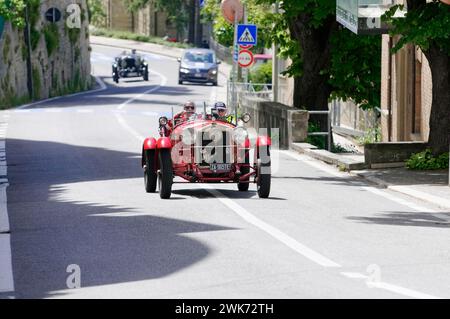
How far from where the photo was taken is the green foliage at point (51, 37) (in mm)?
72688

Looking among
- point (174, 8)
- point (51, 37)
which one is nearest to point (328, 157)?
point (51, 37)

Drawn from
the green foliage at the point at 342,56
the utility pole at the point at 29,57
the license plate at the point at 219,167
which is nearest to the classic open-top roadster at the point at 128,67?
the utility pole at the point at 29,57

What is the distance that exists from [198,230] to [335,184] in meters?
8.19

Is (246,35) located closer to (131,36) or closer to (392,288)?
(392,288)

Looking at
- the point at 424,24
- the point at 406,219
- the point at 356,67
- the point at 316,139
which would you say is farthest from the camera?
the point at 356,67

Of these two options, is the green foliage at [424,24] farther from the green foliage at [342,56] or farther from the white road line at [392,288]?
the white road line at [392,288]

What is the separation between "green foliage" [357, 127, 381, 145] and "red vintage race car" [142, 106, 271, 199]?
19.8 m

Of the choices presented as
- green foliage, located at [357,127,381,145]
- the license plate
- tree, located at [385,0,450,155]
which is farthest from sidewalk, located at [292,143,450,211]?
green foliage, located at [357,127,381,145]

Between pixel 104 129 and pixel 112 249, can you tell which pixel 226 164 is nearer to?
pixel 112 249

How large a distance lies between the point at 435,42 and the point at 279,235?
10976mm

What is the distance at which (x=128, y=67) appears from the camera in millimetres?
88312

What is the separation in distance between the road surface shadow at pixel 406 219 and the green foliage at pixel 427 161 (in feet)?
23.2

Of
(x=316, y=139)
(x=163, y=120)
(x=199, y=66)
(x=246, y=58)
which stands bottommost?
(x=316, y=139)

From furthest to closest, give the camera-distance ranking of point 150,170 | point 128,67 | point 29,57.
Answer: point 128,67, point 29,57, point 150,170
